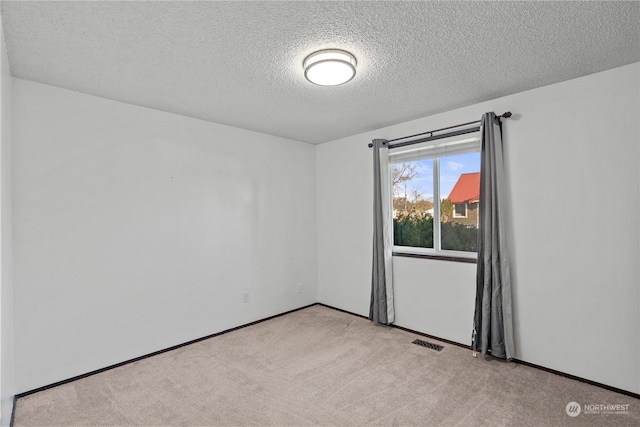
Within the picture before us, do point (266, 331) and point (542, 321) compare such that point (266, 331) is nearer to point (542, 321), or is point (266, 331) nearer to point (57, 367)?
point (57, 367)

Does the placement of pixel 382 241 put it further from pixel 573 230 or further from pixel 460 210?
pixel 573 230

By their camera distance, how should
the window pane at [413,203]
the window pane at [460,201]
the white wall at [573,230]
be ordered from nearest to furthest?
the white wall at [573,230] < the window pane at [460,201] < the window pane at [413,203]

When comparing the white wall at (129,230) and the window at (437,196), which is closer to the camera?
the white wall at (129,230)

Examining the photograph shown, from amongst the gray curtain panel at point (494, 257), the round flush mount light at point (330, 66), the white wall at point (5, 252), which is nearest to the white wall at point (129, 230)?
the white wall at point (5, 252)

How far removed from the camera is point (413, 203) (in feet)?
12.3

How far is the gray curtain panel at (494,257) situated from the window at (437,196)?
9.9 inches

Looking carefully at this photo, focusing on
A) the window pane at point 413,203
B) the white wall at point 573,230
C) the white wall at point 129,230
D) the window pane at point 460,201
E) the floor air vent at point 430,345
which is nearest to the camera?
the white wall at point 573,230

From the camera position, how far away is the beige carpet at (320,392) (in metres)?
2.08

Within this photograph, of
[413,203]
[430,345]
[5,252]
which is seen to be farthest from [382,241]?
[5,252]

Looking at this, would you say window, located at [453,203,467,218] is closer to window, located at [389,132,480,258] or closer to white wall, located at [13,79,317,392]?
window, located at [389,132,480,258]

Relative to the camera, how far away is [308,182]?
463 cm

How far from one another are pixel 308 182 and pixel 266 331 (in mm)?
2105

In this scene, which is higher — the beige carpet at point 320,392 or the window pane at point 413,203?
the window pane at point 413,203

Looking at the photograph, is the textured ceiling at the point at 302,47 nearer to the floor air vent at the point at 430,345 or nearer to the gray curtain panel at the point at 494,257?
the gray curtain panel at the point at 494,257
